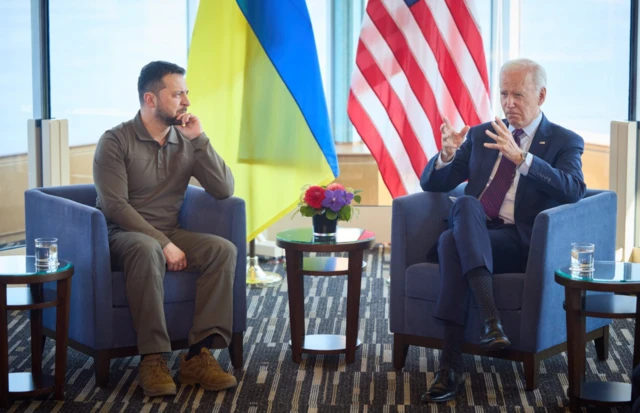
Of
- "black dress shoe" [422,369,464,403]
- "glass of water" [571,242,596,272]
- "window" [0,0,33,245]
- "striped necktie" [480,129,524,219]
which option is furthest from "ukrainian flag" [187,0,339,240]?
"glass of water" [571,242,596,272]

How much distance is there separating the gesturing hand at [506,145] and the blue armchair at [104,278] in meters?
1.11

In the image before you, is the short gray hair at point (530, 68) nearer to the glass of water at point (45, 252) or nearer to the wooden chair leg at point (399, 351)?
the wooden chair leg at point (399, 351)

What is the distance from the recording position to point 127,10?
6.25 meters

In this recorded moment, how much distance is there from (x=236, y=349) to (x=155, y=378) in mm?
458

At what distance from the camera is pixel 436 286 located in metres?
3.76

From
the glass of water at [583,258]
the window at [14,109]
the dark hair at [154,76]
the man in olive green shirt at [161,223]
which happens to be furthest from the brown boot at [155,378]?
the window at [14,109]

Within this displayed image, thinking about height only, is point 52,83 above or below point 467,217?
above

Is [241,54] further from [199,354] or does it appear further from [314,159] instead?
[199,354]

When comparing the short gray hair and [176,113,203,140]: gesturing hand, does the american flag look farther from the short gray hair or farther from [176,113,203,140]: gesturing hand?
[176,113,203,140]: gesturing hand

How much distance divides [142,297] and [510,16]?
3980 millimetres

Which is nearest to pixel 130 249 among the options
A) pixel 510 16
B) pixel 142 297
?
pixel 142 297

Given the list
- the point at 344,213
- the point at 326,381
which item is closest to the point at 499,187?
the point at 344,213

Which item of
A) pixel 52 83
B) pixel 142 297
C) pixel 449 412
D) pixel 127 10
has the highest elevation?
pixel 127 10

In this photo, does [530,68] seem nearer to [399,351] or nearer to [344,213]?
[344,213]
